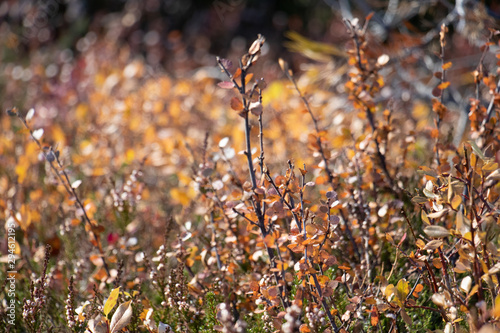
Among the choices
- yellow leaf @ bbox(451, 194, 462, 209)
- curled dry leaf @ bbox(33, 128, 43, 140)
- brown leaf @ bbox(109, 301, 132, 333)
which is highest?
curled dry leaf @ bbox(33, 128, 43, 140)

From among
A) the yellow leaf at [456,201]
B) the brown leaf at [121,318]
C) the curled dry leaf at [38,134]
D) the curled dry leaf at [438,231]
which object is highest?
the curled dry leaf at [38,134]

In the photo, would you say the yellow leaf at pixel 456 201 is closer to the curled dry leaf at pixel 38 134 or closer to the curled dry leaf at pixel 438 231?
the curled dry leaf at pixel 438 231

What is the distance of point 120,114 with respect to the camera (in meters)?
3.13

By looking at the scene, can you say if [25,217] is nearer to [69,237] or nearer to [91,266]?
[69,237]

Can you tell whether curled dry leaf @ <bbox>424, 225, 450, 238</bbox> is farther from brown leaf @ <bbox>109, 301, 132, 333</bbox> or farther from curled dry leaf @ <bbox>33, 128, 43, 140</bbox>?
curled dry leaf @ <bbox>33, 128, 43, 140</bbox>

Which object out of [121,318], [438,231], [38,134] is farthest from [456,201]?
Result: [38,134]

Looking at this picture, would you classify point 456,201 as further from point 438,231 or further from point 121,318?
point 121,318

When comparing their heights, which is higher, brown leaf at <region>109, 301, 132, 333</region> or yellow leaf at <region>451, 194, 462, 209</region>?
brown leaf at <region>109, 301, 132, 333</region>

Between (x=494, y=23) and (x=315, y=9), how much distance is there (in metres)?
6.24

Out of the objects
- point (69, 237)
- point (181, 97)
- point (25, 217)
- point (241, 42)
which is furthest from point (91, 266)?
point (241, 42)

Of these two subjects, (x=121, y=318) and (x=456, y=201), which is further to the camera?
(x=121, y=318)

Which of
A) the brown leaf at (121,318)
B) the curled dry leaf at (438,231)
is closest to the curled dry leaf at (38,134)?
the brown leaf at (121,318)

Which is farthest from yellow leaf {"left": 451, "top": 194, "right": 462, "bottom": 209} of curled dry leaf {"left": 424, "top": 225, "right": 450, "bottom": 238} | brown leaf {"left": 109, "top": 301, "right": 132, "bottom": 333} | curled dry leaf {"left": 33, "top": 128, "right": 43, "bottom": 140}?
curled dry leaf {"left": 33, "top": 128, "right": 43, "bottom": 140}

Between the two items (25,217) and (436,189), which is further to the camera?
(25,217)
